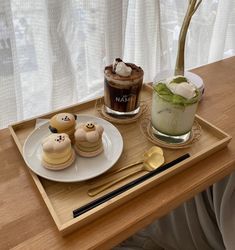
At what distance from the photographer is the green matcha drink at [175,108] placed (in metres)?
0.55

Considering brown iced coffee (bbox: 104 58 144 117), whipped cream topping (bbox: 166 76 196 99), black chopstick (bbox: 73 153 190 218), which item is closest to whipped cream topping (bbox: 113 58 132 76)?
brown iced coffee (bbox: 104 58 144 117)

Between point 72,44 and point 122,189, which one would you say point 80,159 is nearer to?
point 122,189

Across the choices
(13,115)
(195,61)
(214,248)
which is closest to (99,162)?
(13,115)

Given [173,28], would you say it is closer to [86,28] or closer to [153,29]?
[153,29]

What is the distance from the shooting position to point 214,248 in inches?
35.0

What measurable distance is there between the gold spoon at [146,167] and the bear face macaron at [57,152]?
7cm

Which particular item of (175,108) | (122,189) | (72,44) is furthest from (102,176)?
(72,44)

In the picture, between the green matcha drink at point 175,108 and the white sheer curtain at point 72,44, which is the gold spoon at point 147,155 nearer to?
the green matcha drink at point 175,108

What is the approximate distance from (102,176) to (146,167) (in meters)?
0.09

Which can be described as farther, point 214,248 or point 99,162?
point 214,248

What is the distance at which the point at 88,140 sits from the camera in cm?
54

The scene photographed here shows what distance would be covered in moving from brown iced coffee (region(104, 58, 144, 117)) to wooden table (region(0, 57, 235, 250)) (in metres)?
0.21

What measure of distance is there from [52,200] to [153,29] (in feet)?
2.05

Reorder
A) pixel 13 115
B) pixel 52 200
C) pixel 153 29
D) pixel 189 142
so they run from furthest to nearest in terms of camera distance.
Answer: pixel 153 29
pixel 13 115
pixel 189 142
pixel 52 200
